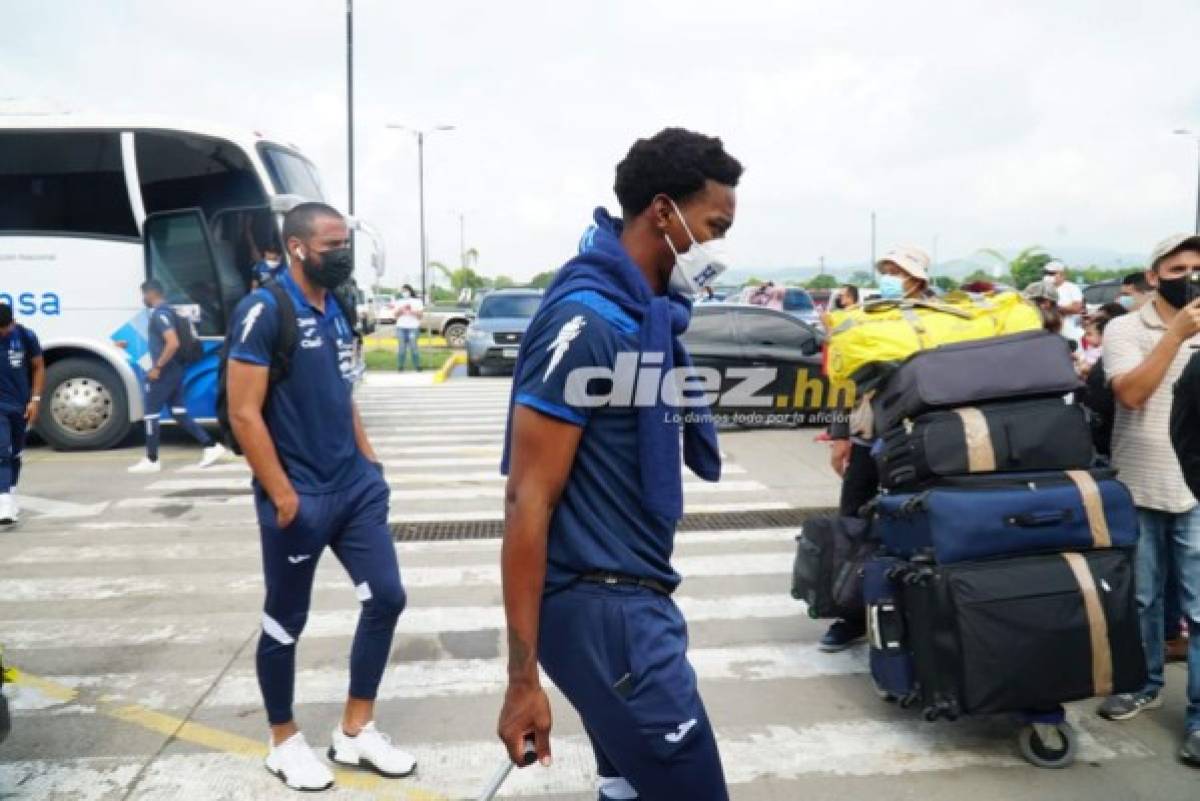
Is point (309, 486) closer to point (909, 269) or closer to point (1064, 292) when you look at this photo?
point (909, 269)

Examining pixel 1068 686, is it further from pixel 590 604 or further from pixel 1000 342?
pixel 590 604

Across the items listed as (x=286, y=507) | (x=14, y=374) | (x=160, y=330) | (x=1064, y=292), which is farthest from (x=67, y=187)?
(x=1064, y=292)

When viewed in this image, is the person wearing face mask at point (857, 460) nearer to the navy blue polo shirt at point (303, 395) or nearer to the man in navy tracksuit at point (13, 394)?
the navy blue polo shirt at point (303, 395)

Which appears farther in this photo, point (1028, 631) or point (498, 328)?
point (498, 328)

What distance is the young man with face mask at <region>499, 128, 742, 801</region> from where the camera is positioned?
2076 mm

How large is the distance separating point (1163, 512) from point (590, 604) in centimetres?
296

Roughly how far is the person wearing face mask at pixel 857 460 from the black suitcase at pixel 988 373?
808 millimetres

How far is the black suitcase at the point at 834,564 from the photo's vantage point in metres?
4.56

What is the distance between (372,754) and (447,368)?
18.2 meters

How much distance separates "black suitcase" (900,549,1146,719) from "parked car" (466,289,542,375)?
649 inches

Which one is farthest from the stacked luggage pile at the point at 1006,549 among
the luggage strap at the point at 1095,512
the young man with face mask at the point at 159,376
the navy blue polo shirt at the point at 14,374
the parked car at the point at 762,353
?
the parked car at the point at 762,353

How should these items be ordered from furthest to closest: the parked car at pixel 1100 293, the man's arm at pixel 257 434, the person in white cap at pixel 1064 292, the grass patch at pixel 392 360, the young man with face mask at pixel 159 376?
the parked car at pixel 1100 293 < the grass patch at pixel 392 360 < the person in white cap at pixel 1064 292 < the young man with face mask at pixel 159 376 < the man's arm at pixel 257 434

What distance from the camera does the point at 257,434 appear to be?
11.5 feet

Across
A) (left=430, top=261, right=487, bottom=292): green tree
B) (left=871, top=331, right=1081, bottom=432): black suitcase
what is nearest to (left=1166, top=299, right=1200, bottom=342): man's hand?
(left=871, top=331, right=1081, bottom=432): black suitcase
